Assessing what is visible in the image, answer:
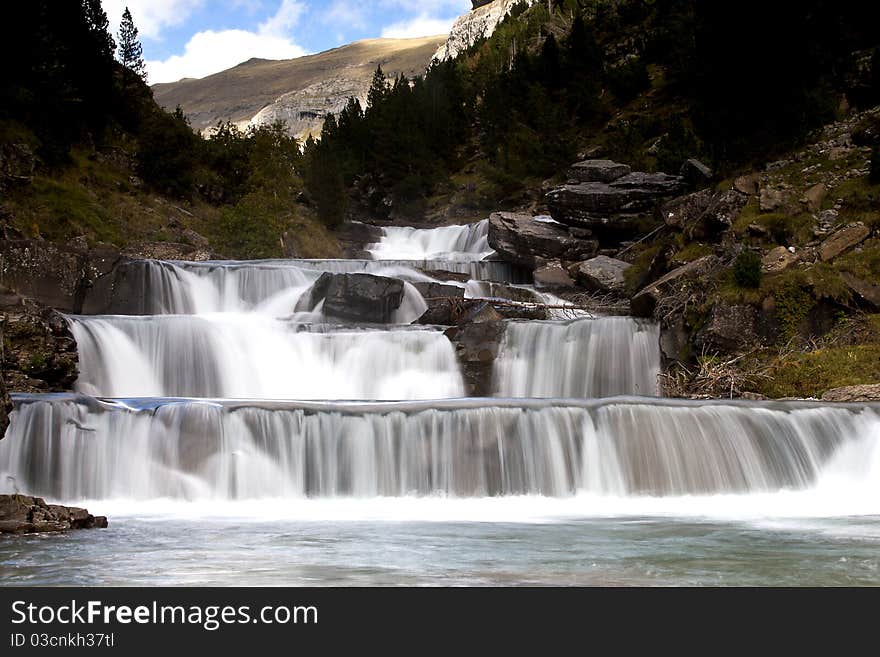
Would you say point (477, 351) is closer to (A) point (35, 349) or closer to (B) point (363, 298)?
(B) point (363, 298)

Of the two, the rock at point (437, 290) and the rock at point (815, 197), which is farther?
the rock at point (437, 290)

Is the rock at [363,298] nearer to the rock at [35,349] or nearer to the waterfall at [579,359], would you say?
the waterfall at [579,359]

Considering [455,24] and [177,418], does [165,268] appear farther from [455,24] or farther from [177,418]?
[455,24]

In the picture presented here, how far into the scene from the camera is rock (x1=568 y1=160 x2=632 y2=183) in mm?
32906

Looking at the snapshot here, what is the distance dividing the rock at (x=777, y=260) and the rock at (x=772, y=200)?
6.09 feet

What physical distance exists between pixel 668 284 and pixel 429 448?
364 inches

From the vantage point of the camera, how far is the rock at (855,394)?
16203mm

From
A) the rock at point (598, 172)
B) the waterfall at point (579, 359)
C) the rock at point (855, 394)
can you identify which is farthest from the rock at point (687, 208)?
the rock at point (855, 394)

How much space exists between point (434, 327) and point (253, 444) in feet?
27.6

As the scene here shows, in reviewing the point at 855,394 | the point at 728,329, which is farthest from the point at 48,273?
the point at 855,394

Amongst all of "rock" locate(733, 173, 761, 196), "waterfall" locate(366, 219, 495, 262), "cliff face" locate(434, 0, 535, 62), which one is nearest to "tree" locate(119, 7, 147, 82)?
"waterfall" locate(366, 219, 495, 262)

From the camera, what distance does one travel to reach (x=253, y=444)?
14.0m

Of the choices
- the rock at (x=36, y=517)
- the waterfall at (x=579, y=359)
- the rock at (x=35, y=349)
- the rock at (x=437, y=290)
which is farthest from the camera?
the rock at (x=437, y=290)
